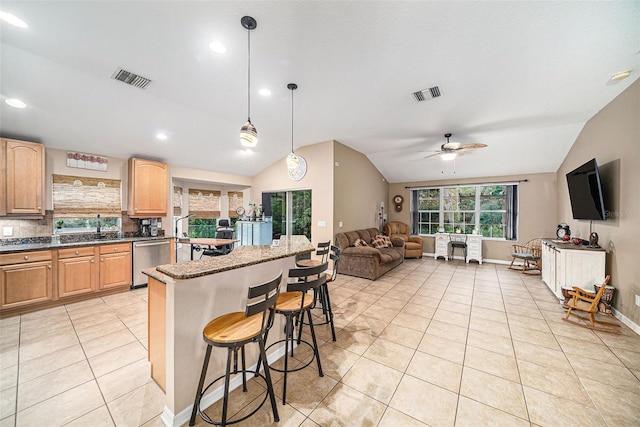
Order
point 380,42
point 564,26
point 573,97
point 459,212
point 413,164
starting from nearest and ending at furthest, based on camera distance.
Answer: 1. point 564,26
2. point 380,42
3. point 573,97
4. point 413,164
5. point 459,212

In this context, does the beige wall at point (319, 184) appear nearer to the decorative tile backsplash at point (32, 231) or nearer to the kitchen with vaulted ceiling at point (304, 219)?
the kitchen with vaulted ceiling at point (304, 219)

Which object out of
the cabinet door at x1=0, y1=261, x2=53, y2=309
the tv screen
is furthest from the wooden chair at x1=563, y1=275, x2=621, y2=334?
the cabinet door at x1=0, y1=261, x2=53, y2=309

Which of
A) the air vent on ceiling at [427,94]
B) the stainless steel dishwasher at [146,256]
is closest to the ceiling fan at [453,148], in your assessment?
the air vent on ceiling at [427,94]

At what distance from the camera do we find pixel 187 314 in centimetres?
156

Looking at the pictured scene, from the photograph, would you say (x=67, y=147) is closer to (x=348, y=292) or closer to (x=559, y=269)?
(x=348, y=292)

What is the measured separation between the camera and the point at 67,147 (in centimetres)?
369

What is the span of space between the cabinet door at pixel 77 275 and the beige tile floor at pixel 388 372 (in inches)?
9.6

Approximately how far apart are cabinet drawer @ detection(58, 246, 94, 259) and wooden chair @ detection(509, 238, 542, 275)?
8420 mm

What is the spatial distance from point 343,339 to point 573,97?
14.9ft

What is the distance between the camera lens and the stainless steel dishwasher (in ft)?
13.1

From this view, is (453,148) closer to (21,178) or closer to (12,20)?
(12,20)

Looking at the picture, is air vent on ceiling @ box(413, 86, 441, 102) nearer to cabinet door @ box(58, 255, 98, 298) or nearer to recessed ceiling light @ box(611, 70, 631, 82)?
recessed ceiling light @ box(611, 70, 631, 82)

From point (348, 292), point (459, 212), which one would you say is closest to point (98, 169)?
point (348, 292)

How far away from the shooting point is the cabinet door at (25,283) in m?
2.90
